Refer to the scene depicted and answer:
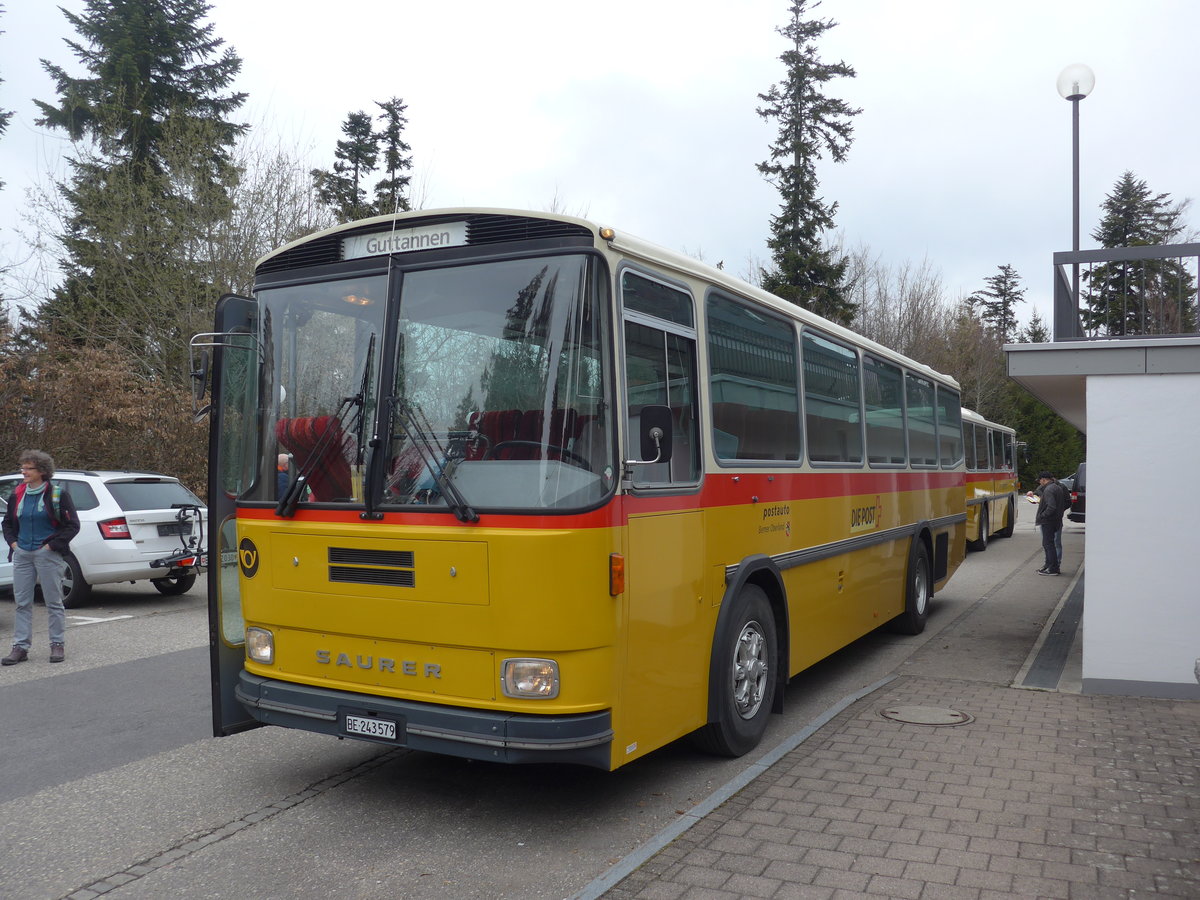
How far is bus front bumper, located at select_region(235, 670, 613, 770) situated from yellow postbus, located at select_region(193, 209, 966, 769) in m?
0.01

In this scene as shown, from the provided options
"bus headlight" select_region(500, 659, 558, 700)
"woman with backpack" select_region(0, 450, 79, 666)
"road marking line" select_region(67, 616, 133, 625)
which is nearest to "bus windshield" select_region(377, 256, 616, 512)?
"bus headlight" select_region(500, 659, 558, 700)

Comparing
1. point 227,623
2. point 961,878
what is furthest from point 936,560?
point 227,623

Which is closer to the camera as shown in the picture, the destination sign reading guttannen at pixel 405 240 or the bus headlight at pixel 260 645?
the destination sign reading guttannen at pixel 405 240

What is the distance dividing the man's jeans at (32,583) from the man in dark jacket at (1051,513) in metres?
14.5

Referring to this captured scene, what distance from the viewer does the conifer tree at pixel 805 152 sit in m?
36.6

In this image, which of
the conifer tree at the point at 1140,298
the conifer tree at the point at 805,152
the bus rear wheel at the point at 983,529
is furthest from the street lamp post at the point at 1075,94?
the conifer tree at the point at 805,152

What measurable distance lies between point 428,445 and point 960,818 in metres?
3.14

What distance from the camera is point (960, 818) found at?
4.84 metres

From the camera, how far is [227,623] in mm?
5402

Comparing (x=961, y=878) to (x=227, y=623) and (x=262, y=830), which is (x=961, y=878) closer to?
(x=262, y=830)

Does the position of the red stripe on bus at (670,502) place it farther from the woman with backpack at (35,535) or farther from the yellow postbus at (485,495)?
the woman with backpack at (35,535)

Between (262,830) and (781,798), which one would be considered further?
(781,798)

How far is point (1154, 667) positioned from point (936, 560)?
13.7 ft

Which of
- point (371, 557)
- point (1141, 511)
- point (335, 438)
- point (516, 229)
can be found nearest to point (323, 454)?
point (335, 438)
